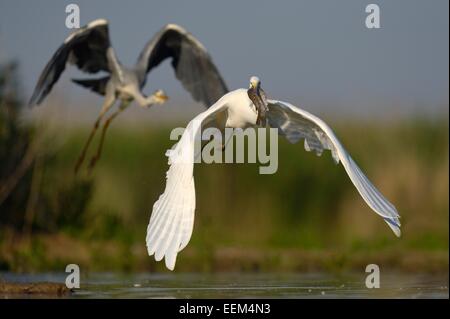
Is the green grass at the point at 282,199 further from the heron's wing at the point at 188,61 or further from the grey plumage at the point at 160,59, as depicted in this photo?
the heron's wing at the point at 188,61

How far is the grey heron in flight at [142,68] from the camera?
45.9 ft

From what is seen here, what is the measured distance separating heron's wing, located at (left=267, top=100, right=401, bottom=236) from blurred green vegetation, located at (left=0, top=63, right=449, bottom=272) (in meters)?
2.51

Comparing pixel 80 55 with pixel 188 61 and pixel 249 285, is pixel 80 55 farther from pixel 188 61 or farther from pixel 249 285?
pixel 249 285

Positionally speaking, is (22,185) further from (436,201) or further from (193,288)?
(436,201)

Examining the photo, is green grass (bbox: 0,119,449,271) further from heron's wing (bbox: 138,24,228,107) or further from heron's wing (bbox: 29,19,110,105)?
heron's wing (bbox: 138,24,228,107)

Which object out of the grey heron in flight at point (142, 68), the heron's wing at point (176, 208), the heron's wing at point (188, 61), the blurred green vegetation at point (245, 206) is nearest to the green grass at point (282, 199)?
the blurred green vegetation at point (245, 206)

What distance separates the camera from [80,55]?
46.2 feet

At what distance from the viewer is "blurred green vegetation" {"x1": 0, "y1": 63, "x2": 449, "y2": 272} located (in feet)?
45.1

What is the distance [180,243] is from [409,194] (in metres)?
7.03

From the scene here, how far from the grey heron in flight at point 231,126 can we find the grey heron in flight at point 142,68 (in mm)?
3247

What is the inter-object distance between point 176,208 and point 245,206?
652 centimetres

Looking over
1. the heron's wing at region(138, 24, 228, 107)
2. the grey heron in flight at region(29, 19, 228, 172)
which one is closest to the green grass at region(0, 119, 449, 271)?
the grey heron in flight at region(29, 19, 228, 172)

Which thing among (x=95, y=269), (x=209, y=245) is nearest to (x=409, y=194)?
(x=209, y=245)

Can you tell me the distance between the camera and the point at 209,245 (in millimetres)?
13336
